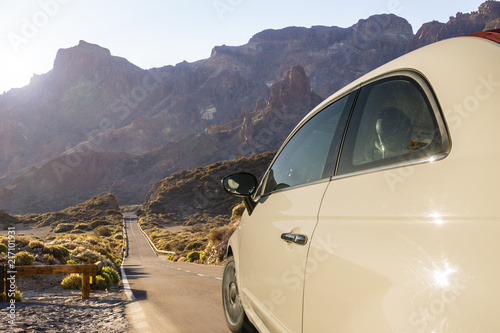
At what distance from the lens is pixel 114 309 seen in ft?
23.3

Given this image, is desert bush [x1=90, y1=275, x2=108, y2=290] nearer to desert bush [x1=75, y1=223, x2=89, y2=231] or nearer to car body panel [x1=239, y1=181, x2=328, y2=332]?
car body panel [x1=239, y1=181, x2=328, y2=332]

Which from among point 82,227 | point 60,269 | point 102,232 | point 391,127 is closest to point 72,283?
point 60,269

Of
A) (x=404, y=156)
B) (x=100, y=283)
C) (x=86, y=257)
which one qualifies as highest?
(x=404, y=156)

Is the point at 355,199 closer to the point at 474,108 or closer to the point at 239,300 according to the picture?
the point at 474,108

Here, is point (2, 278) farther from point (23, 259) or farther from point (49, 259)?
point (49, 259)

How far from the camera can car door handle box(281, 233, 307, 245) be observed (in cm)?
197

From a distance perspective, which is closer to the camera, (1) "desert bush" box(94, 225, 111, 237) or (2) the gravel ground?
(2) the gravel ground

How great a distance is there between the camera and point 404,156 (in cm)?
151

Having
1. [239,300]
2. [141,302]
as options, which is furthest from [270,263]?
[141,302]

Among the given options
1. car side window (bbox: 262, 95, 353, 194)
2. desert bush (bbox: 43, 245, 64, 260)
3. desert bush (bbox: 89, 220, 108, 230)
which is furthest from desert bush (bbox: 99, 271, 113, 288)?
desert bush (bbox: 89, 220, 108, 230)

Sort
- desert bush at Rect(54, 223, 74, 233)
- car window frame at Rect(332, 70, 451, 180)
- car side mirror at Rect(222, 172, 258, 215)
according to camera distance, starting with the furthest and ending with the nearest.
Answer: desert bush at Rect(54, 223, 74, 233) → car side mirror at Rect(222, 172, 258, 215) → car window frame at Rect(332, 70, 451, 180)

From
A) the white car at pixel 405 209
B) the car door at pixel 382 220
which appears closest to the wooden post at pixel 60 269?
the white car at pixel 405 209

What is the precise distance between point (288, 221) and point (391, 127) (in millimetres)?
887

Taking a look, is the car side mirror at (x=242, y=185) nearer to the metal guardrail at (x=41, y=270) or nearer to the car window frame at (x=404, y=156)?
the car window frame at (x=404, y=156)
